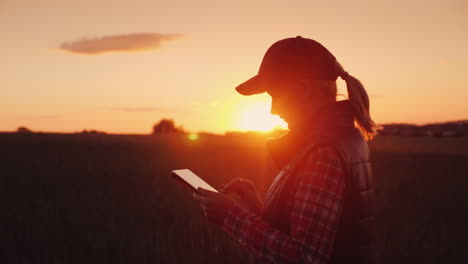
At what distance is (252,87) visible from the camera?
2893 millimetres

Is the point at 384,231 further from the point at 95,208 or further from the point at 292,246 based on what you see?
the point at 292,246

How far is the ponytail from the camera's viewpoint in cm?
262

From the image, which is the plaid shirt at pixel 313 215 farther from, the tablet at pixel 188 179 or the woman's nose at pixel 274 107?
the tablet at pixel 188 179

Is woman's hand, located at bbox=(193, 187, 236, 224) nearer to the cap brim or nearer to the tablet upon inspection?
the tablet

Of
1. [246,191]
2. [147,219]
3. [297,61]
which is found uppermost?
[297,61]

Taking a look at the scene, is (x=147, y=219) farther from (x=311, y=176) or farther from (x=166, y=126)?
(x=166, y=126)

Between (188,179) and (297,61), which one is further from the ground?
(297,61)

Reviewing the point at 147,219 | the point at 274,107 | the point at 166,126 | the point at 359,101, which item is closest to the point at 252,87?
the point at 274,107

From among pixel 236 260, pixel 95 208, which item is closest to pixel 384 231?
pixel 236 260

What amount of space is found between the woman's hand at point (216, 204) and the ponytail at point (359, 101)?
864 millimetres

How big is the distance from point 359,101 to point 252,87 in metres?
0.65

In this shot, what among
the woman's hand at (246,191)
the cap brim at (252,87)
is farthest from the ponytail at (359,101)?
the woman's hand at (246,191)

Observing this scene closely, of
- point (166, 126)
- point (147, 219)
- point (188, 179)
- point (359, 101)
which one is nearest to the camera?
point (359, 101)

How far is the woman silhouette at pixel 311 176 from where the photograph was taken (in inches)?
88.0
